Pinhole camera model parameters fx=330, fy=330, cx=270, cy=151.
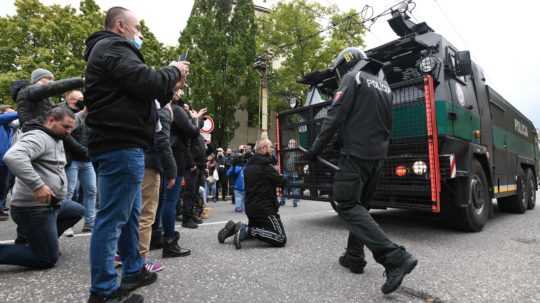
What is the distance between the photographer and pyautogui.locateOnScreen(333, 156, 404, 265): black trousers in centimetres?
240

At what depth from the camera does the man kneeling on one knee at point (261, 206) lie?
373 cm

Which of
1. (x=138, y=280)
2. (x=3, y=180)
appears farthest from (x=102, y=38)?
(x=3, y=180)

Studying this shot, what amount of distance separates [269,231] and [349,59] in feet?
6.66

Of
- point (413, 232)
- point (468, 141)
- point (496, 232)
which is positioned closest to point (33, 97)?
point (413, 232)

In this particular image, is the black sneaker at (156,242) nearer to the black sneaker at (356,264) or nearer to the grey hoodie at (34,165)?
the grey hoodie at (34,165)

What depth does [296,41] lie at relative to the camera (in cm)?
2100

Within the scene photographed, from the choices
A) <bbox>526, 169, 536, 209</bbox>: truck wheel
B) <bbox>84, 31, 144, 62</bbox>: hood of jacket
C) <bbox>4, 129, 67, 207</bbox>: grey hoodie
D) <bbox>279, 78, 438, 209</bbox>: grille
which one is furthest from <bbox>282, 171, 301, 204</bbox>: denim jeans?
<bbox>526, 169, 536, 209</bbox>: truck wheel

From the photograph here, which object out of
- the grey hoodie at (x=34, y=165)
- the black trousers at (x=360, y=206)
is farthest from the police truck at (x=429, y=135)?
the grey hoodie at (x=34, y=165)

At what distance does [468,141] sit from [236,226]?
327 centimetres

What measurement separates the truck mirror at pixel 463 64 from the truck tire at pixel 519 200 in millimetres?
A: 3621

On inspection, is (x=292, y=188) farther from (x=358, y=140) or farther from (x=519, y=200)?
(x=519, y=200)

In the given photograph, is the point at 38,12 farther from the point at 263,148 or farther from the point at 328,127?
the point at 328,127

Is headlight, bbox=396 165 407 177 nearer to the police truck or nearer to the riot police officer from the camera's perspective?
the police truck

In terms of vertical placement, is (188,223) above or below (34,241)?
below
